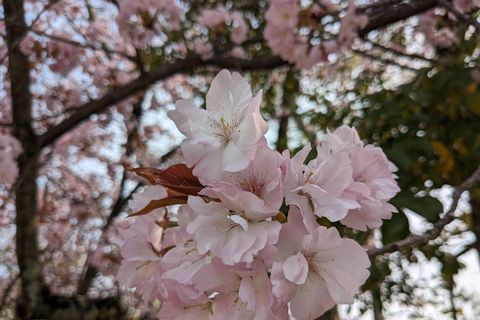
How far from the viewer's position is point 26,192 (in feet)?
7.54

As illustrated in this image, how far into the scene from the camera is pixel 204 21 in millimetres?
2641

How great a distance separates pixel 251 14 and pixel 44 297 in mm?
2771

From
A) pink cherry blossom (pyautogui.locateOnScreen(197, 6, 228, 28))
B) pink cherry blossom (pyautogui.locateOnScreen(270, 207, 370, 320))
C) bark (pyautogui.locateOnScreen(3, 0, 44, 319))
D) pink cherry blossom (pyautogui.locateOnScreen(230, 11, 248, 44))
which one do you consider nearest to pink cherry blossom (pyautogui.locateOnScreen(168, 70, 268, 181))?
pink cherry blossom (pyautogui.locateOnScreen(270, 207, 370, 320))

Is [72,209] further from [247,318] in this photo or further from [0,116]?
[247,318]

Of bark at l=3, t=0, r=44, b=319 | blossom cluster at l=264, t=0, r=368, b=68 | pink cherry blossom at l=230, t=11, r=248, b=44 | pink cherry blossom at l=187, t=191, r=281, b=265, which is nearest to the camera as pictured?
pink cherry blossom at l=187, t=191, r=281, b=265

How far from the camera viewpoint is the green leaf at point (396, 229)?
2.70ft

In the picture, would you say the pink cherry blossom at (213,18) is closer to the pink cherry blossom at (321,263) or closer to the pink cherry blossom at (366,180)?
the pink cherry blossom at (366,180)

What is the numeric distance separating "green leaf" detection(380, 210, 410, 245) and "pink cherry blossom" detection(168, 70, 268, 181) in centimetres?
50

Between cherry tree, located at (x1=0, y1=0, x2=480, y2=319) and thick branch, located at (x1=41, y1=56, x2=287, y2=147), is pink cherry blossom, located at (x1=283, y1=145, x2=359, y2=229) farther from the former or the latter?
thick branch, located at (x1=41, y1=56, x2=287, y2=147)

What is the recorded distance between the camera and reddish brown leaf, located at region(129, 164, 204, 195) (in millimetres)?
505

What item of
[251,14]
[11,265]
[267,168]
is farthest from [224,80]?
[11,265]

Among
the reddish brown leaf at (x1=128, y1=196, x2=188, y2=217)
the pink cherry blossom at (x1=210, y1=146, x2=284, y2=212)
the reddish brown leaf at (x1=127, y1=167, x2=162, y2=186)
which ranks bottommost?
the pink cherry blossom at (x1=210, y1=146, x2=284, y2=212)

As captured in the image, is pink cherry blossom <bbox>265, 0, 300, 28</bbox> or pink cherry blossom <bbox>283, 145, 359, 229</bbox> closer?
pink cherry blossom <bbox>283, 145, 359, 229</bbox>

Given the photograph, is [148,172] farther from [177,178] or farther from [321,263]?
[321,263]
